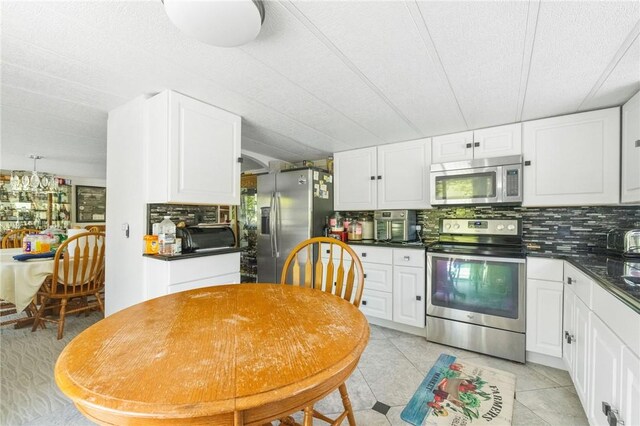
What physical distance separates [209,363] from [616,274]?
1996 millimetres

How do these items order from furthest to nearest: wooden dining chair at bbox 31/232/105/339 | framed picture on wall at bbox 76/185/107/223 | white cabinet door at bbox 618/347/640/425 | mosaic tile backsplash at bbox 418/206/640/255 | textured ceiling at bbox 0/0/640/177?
framed picture on wall at bbox 76/185/107/223
wooden dining chair at bbox 31/232/105/339
mosaic tile backsplash at bbox 418/206/640/255
textured ceiling at bbox 0/0/640/177
white cabinet door at bbox 618/347/640/425

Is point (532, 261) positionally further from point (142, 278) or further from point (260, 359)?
point (142, 278)

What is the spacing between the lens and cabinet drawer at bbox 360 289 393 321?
9.32ft

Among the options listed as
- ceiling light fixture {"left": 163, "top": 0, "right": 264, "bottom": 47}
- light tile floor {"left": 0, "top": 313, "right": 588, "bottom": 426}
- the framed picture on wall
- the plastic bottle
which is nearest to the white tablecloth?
light tile floor {"left": 0, "top": 313, "right": 588, "bottom": 426}

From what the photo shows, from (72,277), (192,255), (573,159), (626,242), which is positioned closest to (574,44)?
(573,159)

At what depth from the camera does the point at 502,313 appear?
7.48ft

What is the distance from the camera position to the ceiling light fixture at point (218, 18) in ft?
3.46

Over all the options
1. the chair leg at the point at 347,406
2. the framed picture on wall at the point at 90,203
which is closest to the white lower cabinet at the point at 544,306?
the chair leg at the point at 347,406

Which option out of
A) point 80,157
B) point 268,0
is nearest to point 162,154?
point 268,0

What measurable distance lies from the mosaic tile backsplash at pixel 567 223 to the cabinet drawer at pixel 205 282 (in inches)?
94.6

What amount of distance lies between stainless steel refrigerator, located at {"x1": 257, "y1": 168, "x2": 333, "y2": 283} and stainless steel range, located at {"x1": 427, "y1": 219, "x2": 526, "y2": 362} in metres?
1.39

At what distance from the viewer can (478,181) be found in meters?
2.56

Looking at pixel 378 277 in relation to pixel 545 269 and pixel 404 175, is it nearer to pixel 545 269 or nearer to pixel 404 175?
pixel 404 175

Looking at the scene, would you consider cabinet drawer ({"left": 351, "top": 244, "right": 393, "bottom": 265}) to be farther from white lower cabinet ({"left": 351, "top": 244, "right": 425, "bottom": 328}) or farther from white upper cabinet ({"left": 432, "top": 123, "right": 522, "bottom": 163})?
white upper cabinet ({"left": 432, "top": 123, "right": 522, "bottom": 163})
